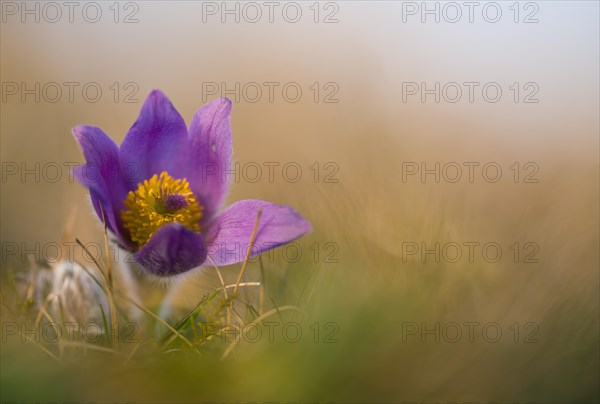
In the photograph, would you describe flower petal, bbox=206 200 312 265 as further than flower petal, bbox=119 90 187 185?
No

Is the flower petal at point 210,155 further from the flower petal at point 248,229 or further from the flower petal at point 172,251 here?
the flower petal at point 172,251

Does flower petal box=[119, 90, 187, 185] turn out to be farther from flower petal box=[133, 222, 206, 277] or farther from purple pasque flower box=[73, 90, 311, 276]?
flower petal box=[133, 222, 206, 277]

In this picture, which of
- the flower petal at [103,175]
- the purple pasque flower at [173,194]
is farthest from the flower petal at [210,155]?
the flower petal at [103,175]

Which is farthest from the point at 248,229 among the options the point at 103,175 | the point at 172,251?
the point at 103,175

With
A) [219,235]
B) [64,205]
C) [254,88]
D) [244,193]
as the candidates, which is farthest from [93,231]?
[254,88]

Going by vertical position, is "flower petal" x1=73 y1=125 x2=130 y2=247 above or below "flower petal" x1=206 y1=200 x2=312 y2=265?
above

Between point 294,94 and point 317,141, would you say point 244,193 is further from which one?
point 294,94

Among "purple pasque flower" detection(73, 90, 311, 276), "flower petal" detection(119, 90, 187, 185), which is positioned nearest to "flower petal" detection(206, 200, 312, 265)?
"purple pasque flower" detection(73, 90, 311, 276)
